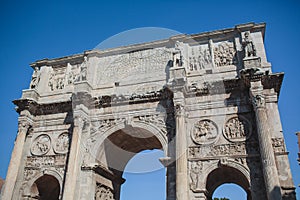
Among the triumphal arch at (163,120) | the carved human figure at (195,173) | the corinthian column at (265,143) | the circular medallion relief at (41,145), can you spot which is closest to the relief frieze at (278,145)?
the triumphal arch at (163,120)

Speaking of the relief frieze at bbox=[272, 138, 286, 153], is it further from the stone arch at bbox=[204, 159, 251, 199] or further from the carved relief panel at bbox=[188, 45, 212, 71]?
the carved relief panel at bbox=[188, 45, 212, 71]

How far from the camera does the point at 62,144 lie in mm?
11492

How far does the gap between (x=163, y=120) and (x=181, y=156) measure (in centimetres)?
181

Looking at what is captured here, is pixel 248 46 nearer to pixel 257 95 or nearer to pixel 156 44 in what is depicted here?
pixel 257 95

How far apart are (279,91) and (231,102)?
1.71m

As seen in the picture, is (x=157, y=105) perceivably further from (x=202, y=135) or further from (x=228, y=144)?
(x=228, y=144)

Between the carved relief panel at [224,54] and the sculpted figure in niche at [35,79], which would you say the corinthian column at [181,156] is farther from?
the sculpted figure in niche at [35,79]

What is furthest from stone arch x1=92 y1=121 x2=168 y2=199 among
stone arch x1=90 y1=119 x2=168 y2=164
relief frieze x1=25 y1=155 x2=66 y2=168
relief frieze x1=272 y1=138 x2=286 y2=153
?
relief frieze x1=272 y1=138 x2=286 y2=153

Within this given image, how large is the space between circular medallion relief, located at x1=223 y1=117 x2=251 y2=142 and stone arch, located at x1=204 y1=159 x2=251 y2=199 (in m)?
0.90

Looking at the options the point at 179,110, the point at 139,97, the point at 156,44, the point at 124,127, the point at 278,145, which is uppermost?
the point at 156,44

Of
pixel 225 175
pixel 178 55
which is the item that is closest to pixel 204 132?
pixel 225 175

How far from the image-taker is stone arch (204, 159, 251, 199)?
898cm

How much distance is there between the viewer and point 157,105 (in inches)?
428

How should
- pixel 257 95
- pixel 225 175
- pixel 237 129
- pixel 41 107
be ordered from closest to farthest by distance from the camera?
pixel 257 95 < pixel 237 129 < pixel 225 175 < pixel 41 107
